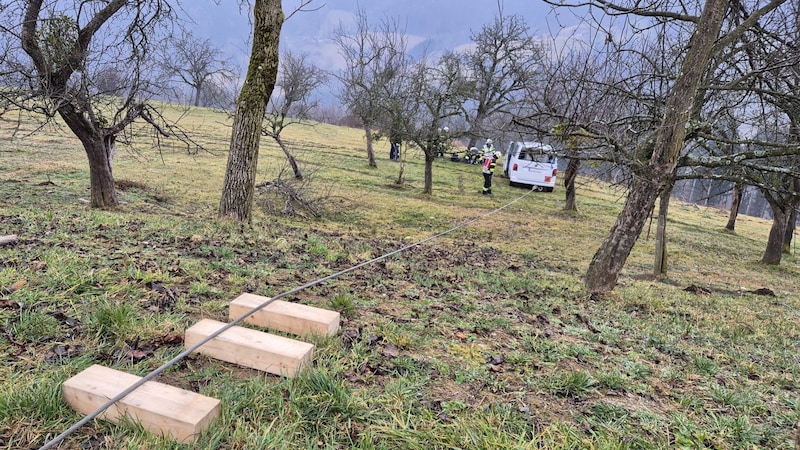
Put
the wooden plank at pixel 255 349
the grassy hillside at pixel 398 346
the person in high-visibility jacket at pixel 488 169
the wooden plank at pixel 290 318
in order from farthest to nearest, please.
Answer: the person in high-visibility jacket at pixel 488 169, the wooden plank at pixel 290 318, the wooden plank at pixel 255 349, the grassy hillside at pixel 398 346

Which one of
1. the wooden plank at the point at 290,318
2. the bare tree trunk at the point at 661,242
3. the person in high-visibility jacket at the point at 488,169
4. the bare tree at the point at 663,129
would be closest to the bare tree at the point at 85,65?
the wooden plank at the point at 290,318

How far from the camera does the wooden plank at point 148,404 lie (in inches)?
74.7

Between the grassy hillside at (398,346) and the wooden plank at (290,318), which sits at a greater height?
the wooden plank at (290,318)

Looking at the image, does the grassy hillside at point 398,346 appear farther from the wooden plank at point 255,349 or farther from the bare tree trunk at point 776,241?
the bare tree trunk at point 776,241

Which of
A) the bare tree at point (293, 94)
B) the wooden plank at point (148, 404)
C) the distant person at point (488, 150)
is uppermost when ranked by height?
the bare tree at point (293, 94)

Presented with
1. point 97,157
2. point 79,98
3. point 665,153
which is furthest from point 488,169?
point 79,98

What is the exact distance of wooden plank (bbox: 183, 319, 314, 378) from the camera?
249 centimetres

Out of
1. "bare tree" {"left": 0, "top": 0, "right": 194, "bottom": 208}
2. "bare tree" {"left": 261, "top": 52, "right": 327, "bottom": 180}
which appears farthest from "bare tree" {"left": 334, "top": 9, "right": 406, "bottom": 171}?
"bare tree" {"left": 0, "top": 0, "right": 194, "bottom": 208}

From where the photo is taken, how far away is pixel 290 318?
3.07 meters

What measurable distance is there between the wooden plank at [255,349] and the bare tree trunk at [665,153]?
4722 mm

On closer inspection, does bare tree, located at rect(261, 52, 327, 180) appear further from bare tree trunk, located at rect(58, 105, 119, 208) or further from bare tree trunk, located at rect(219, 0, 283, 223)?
bare tree trunk, located at rect(219, 0, 283, 223)

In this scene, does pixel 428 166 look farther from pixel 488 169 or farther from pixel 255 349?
pixel 255 349

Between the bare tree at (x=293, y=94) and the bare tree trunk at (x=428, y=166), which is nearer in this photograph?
the bare tree trunk at (x=428, y=166)

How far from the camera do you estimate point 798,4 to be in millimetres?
6168
